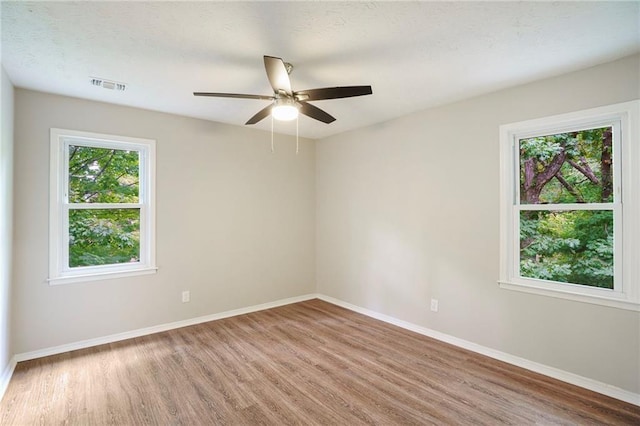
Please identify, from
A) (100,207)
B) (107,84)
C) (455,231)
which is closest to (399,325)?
(455,231)

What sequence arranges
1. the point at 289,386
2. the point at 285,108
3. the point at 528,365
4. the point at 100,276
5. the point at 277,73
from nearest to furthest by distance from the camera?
the point at 277,73, the point at 285,108, the point at 289,386, the point at 528,365, the point at 100,276

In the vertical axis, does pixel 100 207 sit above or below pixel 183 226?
above

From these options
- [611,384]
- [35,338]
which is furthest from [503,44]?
[35,338]

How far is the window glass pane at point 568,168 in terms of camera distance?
2572mm

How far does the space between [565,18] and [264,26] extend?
1.80 meters

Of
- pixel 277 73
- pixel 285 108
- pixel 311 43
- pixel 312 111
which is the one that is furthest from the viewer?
pixel 312 111

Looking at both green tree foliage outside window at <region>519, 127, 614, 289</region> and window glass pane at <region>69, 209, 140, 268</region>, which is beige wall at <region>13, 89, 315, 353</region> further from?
green tree foliage outside window at <region>519, 127, 614, 289</region>

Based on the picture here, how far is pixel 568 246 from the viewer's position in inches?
108

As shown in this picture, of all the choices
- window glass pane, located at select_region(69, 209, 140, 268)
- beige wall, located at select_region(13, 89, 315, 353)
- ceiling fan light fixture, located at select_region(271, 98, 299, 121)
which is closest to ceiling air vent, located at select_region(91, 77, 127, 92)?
beige wall, located at select_region(13, 89, 315, 353)

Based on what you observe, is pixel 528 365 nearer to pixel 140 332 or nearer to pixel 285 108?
pixel 285 108

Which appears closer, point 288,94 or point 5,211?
point 288,94

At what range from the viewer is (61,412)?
225cm

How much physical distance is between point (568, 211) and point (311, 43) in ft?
8.30

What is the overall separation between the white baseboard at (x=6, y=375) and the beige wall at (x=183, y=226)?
136 mm
